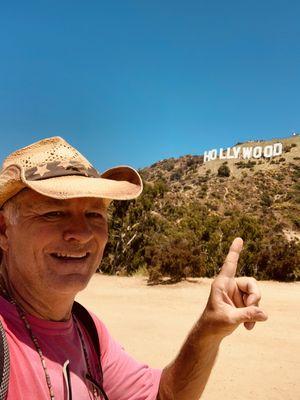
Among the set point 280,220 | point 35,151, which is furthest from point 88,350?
point 280,220

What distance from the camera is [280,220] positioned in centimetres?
3075

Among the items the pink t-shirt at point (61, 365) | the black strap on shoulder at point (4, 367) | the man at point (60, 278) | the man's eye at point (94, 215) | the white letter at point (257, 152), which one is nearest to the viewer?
the black strap on shoulder at point (4, 367)

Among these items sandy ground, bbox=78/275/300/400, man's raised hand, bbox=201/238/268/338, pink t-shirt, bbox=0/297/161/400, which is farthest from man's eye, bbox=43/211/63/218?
sandy ground, bbox=78/275/300/400

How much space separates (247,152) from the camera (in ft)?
218

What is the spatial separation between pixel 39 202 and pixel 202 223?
13845 millimetres

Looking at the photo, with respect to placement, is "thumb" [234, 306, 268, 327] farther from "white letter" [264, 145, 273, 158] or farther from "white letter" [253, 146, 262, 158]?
"white letter" [253, 146, 262, 158]

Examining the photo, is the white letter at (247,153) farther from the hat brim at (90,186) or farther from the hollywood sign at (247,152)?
the hat brim at (90,186)

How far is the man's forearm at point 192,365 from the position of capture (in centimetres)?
203

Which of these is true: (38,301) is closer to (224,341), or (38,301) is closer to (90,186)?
(90,186)

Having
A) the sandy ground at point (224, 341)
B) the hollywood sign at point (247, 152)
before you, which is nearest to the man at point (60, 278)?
the sandy ground at point (224, 341)

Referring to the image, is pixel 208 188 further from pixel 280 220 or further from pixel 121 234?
pixel 121 234

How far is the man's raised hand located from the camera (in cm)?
188

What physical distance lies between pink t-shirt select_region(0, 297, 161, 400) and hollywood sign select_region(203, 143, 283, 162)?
204 feet

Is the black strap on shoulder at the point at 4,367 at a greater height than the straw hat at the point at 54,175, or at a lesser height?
lesser
